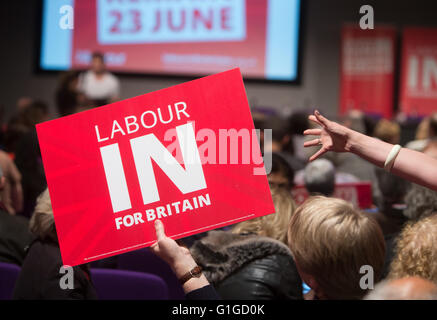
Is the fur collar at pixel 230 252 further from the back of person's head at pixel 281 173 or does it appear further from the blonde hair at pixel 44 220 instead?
the back of person's head at pixel 281 173

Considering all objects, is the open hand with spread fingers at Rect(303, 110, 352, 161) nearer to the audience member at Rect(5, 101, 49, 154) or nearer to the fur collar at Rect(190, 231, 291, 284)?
the fur collar at Rect(190, 231, 291, 284)

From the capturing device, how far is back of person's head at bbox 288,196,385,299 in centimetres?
132

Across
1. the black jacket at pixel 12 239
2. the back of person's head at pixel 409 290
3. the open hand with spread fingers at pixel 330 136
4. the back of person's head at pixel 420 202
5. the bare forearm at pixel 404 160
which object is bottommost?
the black jacket at pixel 12 239

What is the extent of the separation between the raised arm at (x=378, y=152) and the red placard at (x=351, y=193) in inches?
50.8

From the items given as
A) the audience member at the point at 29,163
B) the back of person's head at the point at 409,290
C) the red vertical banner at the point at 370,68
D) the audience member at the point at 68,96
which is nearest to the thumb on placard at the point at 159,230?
the back of person's head at the point at 409,290

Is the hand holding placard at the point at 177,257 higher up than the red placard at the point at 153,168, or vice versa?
the red placard at the point at 153,168

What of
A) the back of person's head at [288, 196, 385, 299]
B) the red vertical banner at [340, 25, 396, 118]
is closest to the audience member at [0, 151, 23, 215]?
the back of person's head at [288, 196, 385, 299]

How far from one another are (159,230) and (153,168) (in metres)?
0.18

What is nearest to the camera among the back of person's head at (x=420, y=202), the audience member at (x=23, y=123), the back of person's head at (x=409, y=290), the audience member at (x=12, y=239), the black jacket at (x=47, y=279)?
the back of person's head at (x=409, y=290)

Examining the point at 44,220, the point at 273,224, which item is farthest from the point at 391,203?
the point at 44,220

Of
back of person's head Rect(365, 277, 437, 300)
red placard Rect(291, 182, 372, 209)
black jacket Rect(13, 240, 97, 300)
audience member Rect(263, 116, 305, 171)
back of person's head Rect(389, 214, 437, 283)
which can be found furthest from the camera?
audience member Rect(263, 116, 305, 171)

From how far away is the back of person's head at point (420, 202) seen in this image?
198 cm

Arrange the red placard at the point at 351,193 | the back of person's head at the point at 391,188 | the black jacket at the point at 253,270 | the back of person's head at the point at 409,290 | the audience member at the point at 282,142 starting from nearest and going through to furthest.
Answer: the back of person's head at the point at 409,290 → the black jacket at the point at 253,270 → the back of person's head at the point at 391,188 → the red placard at the point at 351,193 → the audience member at the point at 282,142

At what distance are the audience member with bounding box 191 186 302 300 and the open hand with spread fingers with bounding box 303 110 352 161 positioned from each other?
1.27ft
